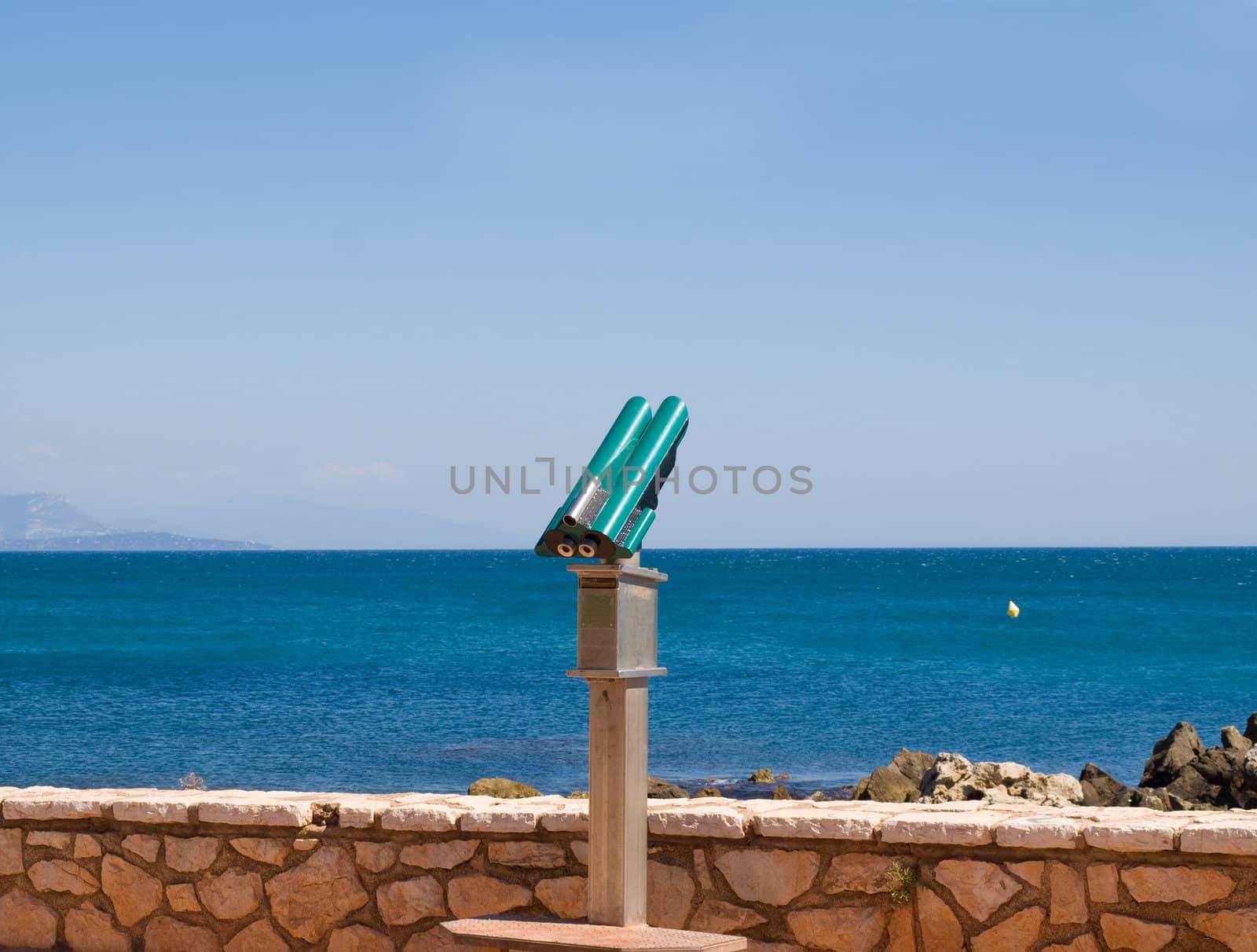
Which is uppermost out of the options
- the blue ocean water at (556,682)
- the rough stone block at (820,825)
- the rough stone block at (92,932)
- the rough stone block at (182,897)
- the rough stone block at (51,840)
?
the rough stone block at (820,825)

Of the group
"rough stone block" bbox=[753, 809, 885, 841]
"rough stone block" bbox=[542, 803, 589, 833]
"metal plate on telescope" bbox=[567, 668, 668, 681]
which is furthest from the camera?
"rough stone block" bbox=[542, 803, 589, 833]

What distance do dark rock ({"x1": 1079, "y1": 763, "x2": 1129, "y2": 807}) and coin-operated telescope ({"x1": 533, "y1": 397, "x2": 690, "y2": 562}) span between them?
41.8ft

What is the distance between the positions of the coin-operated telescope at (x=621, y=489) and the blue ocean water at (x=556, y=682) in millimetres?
18694

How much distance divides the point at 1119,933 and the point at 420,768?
21409mm

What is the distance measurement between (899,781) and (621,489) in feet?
45.5

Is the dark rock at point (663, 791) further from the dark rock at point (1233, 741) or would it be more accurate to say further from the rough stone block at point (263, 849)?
the rough stone block at point (263, 849)

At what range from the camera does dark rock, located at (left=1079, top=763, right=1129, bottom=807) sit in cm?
1677

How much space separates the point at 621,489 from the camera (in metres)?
4.75

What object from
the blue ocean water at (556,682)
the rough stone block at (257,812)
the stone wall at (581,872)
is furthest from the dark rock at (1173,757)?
the rough stone block at (257,812)

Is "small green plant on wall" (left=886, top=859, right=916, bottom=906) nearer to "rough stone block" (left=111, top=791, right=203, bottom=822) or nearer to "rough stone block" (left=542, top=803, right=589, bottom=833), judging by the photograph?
"rough stone block" (left=542, top=803, right=589, bottom=833)

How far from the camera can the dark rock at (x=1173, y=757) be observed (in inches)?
688

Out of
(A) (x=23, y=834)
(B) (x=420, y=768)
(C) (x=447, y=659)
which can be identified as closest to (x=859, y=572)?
(C) (x=447, y=659)

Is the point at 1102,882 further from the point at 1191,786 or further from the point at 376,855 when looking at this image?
the point at 1191,786

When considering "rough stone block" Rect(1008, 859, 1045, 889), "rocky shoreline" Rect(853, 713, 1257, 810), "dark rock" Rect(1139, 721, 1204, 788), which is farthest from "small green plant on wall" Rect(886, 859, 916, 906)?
"dark rock" Rect(1139, 721, 1204, 788)
